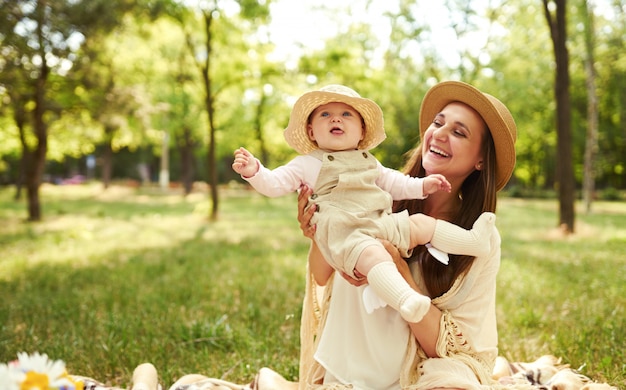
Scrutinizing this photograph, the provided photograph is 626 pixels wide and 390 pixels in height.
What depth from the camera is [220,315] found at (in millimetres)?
4941

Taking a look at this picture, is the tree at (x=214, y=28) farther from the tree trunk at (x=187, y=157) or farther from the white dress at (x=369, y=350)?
the tree trunk at (x=187, y=157)

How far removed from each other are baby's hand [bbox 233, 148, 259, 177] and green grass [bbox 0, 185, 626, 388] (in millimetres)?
1881

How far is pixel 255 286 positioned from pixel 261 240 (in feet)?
14.4

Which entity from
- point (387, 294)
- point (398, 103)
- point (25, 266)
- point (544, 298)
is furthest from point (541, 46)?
point (387, 294)

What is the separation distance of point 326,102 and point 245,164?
52 cm

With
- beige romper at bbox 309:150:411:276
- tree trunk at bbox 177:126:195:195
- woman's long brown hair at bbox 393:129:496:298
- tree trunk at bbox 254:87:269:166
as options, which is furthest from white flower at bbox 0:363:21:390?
tree trunk at bbox 177:126:195:195

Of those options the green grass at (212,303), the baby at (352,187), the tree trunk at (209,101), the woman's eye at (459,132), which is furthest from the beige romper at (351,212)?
the tree trunk at (209,101)

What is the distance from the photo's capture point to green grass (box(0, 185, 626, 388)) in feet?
12.4

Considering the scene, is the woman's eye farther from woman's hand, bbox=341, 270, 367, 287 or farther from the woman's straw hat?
woman's hand, bbox=341, 270, 367, 287

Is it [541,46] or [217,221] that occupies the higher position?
[541,46]

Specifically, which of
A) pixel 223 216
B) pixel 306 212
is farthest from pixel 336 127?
pixel 223 216

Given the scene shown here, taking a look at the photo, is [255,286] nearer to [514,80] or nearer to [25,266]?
[25,266]

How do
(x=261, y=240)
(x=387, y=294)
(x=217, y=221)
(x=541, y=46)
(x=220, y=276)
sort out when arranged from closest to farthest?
(x=387, y=294)
(x=220, y=276)
(x=261, y=240)
(x=217, y=221)
(x=541, y=46)

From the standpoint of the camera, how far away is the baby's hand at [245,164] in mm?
2184
